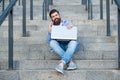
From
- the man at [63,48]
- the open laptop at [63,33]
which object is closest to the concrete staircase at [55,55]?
the man at [63,48]

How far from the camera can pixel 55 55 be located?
20.2 ft

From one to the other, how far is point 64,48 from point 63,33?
0.20 meters

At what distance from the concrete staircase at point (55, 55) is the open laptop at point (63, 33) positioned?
0.93ft

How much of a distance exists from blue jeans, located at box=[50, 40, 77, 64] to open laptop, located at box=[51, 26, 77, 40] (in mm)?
70

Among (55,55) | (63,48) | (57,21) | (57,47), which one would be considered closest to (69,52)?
(57,47)

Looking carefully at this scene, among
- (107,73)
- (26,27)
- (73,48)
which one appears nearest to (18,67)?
(73,48)

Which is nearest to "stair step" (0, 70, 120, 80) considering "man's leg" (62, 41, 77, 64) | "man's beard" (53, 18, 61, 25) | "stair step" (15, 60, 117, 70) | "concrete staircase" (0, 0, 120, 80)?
"concrete staircase" (0, 0, 120, 80)

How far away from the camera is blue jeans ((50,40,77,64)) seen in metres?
5.71

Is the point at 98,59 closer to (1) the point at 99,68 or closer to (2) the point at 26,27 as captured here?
(1) the point at 99,68

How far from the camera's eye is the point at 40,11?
925 cm

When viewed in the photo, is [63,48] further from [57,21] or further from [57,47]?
[57,21]

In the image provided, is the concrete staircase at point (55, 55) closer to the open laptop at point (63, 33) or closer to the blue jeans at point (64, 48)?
the blue jeans at point (64, 48)

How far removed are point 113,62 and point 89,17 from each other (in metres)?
2.60

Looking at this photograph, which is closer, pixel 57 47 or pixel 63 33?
pixel 57 47
